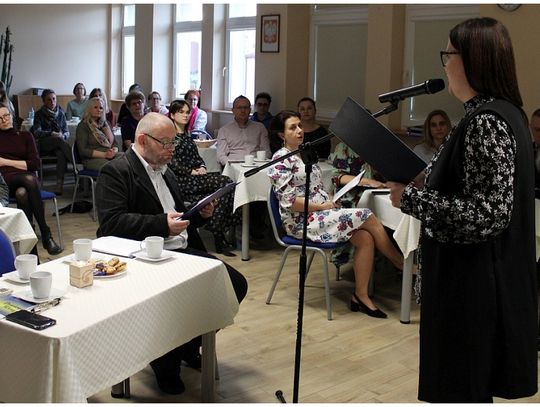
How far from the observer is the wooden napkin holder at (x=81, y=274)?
2.12 metres

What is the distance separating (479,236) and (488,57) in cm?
44

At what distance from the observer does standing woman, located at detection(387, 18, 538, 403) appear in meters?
1.72

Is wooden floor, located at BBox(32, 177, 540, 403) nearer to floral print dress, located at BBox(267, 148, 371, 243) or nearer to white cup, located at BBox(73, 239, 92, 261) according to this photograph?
floral print dress, located at BBox(267, 148, 371, 243)

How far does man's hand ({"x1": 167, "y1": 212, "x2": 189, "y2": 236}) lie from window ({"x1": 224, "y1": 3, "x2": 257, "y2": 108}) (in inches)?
206

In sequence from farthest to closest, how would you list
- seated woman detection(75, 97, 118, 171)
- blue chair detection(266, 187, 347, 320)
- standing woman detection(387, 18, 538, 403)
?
seated woman detection(75, 97, 118, 171)
blue chair detection(266, 187, 347, 320)
standing woman detection(387, 18, 538, 403)

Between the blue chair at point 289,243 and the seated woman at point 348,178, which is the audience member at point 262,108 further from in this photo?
the blue chair at point 289,243

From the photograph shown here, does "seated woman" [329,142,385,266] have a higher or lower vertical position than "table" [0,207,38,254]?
higher

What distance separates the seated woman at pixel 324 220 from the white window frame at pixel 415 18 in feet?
6.68

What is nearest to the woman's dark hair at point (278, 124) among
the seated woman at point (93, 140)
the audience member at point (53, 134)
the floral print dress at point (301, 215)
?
the floral print dress at point (301, 215)

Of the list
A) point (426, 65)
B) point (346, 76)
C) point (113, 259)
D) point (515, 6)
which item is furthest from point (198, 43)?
point (113, 259)

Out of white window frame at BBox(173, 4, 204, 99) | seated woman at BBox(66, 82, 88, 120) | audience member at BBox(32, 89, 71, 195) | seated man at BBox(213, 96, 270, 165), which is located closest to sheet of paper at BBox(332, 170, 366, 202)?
seated man at BBox(213, 96, 270, 165)

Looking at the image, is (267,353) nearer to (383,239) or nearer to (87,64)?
(383,239)

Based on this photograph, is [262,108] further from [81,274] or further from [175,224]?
[81,274]

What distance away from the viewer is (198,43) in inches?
361
